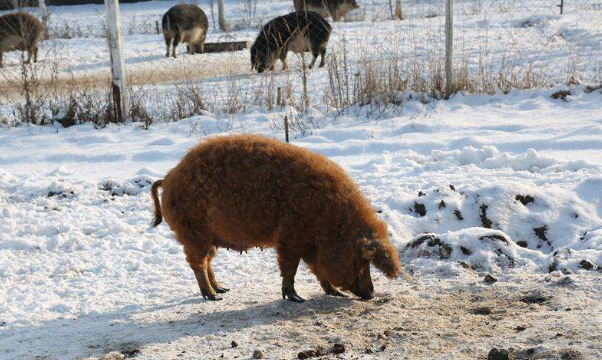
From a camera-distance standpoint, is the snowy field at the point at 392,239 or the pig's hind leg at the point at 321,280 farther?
the pig's hind leg at the point at 321,280

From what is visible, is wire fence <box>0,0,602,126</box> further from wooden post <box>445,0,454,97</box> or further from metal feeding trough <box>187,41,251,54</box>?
metal feeding trough <box>187,41,251,54</box>

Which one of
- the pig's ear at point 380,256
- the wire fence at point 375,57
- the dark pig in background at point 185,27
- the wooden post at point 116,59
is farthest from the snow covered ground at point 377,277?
the dark pig in background at point 185,27

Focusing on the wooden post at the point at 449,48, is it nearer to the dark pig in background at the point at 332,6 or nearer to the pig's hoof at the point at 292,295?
the pig's hoof at the point at 292,295

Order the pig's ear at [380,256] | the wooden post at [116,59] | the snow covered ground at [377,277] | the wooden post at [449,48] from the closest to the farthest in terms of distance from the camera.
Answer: the snow covered ground at [377,277] < the pig's ear at [380,256] < the wooden post at [116,59] < the wooden post at [449,48]

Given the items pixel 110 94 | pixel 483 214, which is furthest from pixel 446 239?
pixel 110 94

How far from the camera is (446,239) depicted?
6.17 meters

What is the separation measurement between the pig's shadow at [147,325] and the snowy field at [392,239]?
0.02 metres

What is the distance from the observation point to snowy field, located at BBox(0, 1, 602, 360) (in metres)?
4.75

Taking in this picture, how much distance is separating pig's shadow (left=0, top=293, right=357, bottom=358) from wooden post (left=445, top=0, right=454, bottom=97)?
6656mm

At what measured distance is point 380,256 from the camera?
4992 mm

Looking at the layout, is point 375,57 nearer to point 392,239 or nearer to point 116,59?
point 116,59

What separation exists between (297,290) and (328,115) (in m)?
5.84

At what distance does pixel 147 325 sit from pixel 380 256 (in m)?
1.61

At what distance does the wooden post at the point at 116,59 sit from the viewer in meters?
11.2
